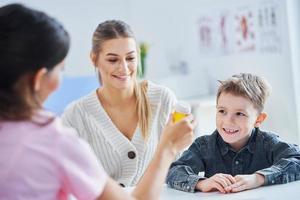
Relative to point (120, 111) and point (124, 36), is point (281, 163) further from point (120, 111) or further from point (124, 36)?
point (124, 36)

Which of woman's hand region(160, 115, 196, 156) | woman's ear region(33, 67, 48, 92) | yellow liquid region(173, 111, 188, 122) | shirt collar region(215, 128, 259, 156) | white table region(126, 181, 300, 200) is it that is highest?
woman's ear region(33, 67, 48, 92)

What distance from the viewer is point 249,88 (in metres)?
1.78

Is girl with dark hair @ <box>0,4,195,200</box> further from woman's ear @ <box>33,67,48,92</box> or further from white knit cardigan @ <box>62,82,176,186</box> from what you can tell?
white knit cardigan @ <box>62,82,176,186</box>

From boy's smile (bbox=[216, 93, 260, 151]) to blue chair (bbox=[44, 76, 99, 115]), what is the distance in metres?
1.55

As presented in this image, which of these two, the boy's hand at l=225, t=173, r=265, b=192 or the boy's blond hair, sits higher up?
the boy's blond hair

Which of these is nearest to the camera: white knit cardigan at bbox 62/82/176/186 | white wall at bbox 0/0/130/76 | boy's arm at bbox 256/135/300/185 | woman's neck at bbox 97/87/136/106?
boy's arm at bbox 256/135/300/185

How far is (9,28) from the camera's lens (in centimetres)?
105

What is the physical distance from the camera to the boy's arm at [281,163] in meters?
1.57

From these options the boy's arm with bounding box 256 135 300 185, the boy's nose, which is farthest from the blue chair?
the boy's arm with bounding box 256 135 300 185

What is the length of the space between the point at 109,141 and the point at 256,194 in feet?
2.31

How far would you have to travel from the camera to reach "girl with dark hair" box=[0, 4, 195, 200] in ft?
3.38

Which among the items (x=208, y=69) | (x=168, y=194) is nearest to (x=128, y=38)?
(x=168, y=194)

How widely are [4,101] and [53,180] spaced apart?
0.61ft

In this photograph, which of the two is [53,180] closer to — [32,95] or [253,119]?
[32,95]
